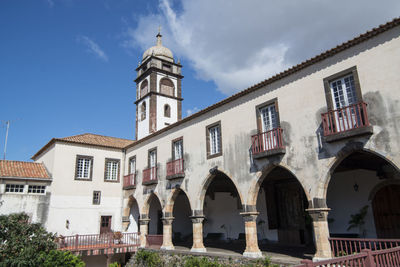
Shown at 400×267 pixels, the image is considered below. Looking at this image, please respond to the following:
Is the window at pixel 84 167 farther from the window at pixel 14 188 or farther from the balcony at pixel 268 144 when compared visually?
the balcony at pixel 268 144

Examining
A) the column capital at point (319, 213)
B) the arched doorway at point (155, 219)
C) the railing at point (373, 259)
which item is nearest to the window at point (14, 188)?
the arched doorway at point (155, 219)

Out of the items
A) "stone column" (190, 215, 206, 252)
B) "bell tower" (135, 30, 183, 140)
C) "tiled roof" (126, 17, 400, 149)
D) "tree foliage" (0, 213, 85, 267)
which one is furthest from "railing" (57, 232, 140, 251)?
"bell tower" (135, 30, 183, 140)

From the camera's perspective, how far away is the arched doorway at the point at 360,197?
39.9ft

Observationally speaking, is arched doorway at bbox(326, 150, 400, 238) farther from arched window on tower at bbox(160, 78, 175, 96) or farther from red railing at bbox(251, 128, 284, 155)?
arched window on tower at bbox(160, 78, 175, 96)

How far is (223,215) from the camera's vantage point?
64.5 feet

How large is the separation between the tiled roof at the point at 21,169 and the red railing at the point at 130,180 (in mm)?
4925

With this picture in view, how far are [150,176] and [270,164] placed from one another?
9109mm

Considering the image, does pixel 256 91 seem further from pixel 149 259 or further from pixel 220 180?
pixel 149 259

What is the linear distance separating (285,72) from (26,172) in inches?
646

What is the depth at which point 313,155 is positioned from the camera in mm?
10734

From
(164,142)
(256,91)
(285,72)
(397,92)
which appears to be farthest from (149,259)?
(397,92)

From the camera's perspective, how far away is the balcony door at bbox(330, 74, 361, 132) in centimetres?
979

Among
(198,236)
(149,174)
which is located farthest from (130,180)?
(198,236)

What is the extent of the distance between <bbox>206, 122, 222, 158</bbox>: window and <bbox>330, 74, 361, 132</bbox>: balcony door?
18.8 feet
